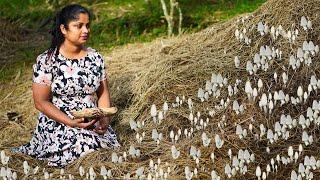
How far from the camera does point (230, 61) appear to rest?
7.41 metres

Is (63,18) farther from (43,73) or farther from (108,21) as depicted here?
(108,21)

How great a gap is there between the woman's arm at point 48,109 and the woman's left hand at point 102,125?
154 mm

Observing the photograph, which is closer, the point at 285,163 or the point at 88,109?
the point at 285,163

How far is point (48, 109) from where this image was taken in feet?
21.4

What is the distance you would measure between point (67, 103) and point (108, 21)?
7.33m

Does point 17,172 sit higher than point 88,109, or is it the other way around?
point 88,109

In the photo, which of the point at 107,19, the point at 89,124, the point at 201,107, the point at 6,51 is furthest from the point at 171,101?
the point at 107,19

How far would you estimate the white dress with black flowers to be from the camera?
6527mm

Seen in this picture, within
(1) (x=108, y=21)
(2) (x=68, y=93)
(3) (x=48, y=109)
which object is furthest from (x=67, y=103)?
(1) (x=108, y=21)

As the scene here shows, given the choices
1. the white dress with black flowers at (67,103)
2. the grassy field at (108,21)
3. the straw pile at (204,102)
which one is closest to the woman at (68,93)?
the white dress with black flowers at (67,103)

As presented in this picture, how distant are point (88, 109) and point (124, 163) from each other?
0.60 meters

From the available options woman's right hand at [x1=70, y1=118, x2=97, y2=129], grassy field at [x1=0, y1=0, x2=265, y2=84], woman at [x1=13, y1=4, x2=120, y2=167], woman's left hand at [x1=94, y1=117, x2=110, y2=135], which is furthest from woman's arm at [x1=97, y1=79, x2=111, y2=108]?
grassy field at [x1=0, y1=0, x2=265, y2=84]

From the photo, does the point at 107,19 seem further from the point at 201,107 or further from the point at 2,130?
the point at 201,107

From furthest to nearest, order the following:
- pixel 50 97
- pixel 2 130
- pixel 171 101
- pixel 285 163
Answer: pixel 2 130 < pixel 171 101 < pixel 50 97 < pixel 285 163
